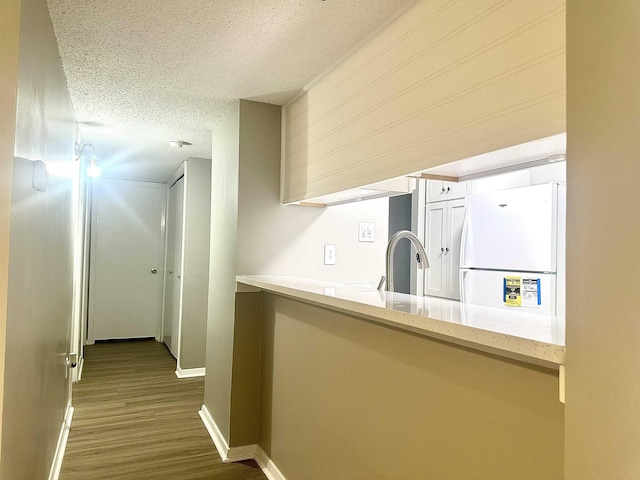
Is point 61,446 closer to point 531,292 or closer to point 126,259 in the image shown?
point 531,292

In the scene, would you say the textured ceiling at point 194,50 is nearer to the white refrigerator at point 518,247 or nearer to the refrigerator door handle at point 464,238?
the white refrigerator at point 518,247

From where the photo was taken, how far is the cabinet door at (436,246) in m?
4.32

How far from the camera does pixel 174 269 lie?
5098mm

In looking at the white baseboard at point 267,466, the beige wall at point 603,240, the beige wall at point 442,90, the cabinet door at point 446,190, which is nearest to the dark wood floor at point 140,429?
the white baseboard at point 267,466

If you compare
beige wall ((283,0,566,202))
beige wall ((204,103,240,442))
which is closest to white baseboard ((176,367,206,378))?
beige wall ((204,103,240,442))

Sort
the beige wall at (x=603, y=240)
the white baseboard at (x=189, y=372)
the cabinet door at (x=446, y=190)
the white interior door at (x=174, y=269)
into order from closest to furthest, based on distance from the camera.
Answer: the beige wall at (x=603, y=240), the cabinet door at (x=446, y=190), the white baseboard at (x=189, y=372), the white interior door at (x=174, y=269)

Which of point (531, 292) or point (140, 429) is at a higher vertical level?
point (531, 292)

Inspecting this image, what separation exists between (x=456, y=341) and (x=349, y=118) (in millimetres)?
A: 1135

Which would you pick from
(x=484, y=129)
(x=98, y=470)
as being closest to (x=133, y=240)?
(x=98, y=470)

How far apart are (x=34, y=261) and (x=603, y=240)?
5.70 feet

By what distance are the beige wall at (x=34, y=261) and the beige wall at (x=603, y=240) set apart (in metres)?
1.36

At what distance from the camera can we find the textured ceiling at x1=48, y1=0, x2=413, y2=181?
162cm

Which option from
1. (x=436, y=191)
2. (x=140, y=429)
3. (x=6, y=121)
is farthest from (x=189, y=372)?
(x=6, y=121)

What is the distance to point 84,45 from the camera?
6.42 feet
